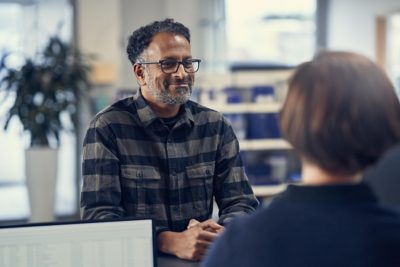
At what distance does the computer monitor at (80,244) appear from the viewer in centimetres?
115

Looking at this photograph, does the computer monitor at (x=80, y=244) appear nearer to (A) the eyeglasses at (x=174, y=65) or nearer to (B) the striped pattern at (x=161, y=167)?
(B) the striped pattern at (x=161, y=167)

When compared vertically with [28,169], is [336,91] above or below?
above

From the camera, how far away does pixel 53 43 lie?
4371 mm

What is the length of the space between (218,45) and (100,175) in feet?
12.2

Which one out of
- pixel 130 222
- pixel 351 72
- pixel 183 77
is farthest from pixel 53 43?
pixel 351 72

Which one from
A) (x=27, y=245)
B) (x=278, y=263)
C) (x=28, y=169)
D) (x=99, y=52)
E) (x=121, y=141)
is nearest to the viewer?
(x=278, y=263)

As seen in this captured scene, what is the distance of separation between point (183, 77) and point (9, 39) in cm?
362

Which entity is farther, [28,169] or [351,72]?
[28,169]

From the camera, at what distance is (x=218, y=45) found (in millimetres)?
5148

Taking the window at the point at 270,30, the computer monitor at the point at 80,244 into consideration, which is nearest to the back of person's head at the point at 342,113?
the computer monitor at the point at 80,244

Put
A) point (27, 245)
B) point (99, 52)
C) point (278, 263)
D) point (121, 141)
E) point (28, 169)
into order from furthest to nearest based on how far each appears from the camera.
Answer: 1. point (99, 52)
2. point (28, 169)
3. point (121, 141)
4. point (27, 245)
5. point (278, 263)

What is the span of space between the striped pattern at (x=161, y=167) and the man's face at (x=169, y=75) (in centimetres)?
6

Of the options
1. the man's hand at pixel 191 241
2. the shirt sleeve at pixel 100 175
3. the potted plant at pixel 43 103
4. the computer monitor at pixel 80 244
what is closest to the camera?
the computer monitor at pixel 80 244

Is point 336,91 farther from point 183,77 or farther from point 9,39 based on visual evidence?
point 9,39
